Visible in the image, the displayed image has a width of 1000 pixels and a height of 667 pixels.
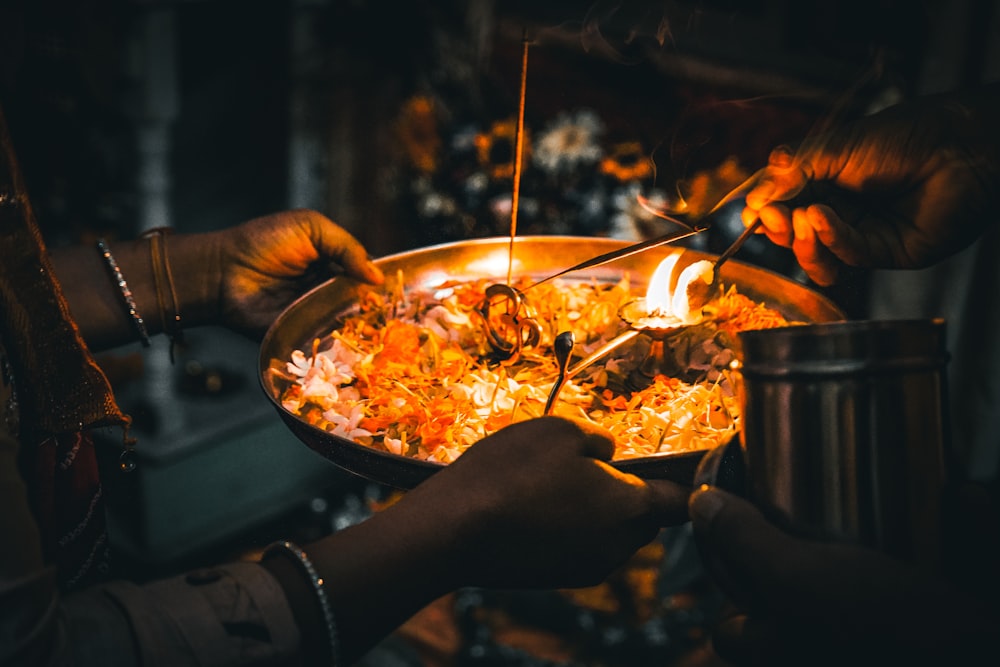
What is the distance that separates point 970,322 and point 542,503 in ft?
9.13

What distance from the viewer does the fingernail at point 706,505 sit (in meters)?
0.97

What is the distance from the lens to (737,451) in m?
1.11

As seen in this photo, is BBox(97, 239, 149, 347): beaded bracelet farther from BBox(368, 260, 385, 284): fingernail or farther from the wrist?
BBox(368, 260, 385, 284): fingernail

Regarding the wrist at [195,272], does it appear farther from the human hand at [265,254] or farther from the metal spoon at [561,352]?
the metal spoon at [561,352]

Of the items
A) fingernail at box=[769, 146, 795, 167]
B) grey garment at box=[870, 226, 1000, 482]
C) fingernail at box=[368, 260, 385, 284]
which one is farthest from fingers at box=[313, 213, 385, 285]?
grey garment at box=[870, 226, 1000, 482]

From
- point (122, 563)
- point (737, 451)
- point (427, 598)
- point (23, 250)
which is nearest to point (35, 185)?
point (122, 563)

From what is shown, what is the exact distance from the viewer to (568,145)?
3.19m

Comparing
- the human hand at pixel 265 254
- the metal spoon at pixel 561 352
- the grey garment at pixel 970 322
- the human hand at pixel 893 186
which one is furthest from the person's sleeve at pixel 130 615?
the grey garment at pixel 970 322

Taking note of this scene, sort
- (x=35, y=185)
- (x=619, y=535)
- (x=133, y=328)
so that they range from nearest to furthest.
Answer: (x=619, y=535) → (x=133, y=328) → (x=35, y=185)

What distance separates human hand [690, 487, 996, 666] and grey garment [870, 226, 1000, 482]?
2.52 metres

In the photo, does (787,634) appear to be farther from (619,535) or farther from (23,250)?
(23,250)

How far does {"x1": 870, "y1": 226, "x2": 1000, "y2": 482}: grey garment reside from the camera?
3107 millimetres

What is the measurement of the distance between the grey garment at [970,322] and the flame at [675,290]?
2.11 meters

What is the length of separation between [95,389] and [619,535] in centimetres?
95
